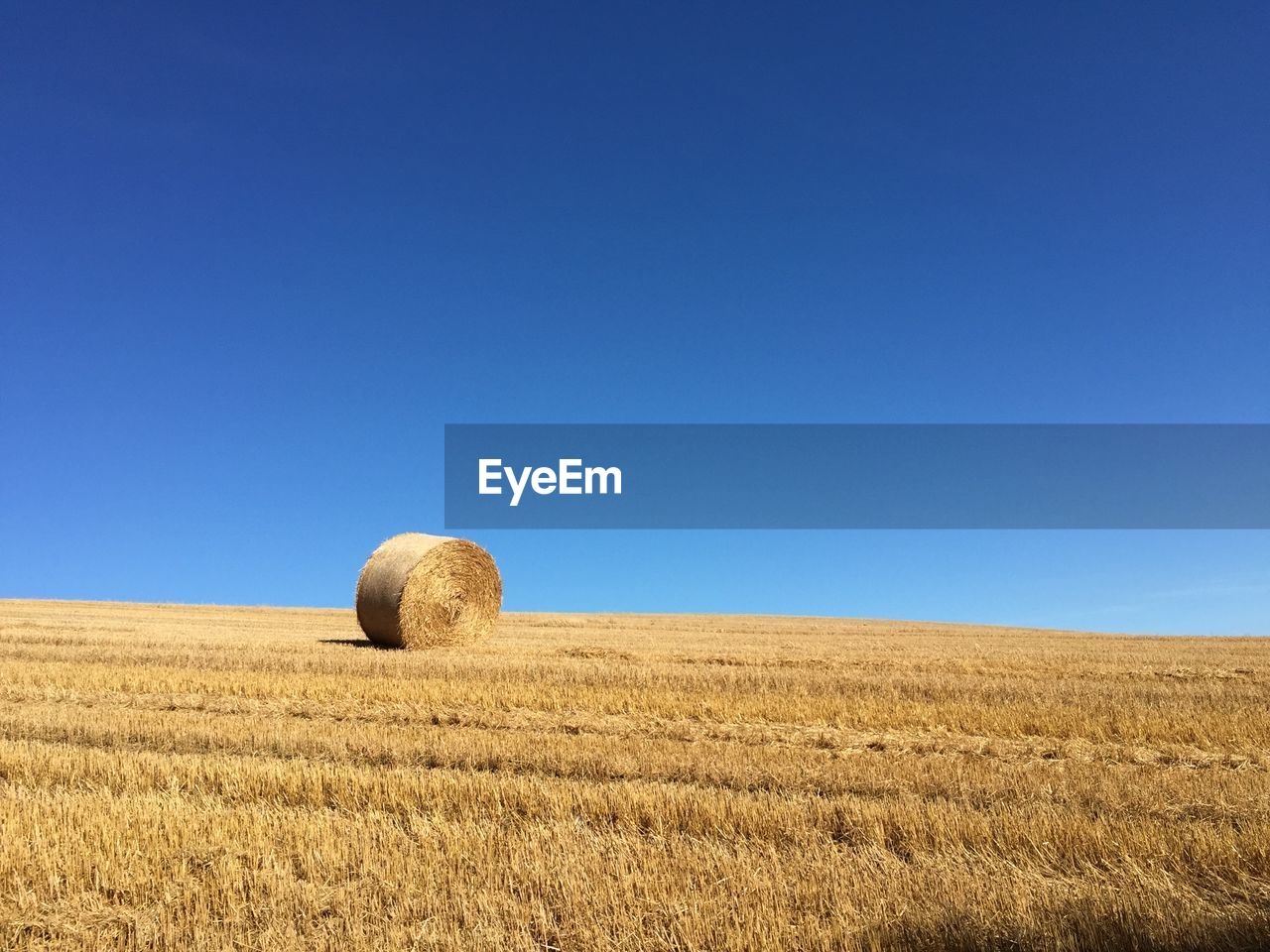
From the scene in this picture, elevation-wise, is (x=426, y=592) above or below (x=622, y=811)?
above

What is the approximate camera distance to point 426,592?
19.5 m

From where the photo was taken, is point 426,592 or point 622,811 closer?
point 622,811

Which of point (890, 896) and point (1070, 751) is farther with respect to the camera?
point (1070, 751)

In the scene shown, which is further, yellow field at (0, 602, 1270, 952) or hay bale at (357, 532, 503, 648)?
hay bale at (357, 532, 503, 648)

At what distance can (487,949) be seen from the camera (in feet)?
13.9

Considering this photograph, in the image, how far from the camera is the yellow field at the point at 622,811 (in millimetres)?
4531

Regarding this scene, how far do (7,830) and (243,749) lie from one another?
9.51ft

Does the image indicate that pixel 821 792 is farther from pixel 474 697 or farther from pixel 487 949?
pixel 474 697

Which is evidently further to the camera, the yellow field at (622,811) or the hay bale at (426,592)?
the hay bale at (426,592)

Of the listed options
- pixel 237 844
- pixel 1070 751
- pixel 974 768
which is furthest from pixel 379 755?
pixel 1070 751

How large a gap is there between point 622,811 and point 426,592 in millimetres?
13768

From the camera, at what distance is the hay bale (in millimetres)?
19109

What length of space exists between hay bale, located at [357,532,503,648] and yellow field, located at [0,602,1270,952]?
5.32 metres

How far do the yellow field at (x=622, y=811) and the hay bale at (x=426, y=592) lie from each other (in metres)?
5.32
